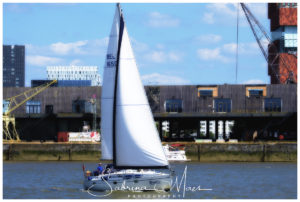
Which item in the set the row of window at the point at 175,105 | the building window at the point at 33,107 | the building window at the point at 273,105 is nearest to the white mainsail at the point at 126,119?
the row of window at the point at 175,105

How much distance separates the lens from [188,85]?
108 meters

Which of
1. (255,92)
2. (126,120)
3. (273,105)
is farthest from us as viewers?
(273,105)

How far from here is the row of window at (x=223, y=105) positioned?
351 ft

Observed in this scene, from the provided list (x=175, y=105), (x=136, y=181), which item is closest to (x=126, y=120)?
(x=136, y=181)

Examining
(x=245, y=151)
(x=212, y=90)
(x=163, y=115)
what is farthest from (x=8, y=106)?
(x=245, y=151)

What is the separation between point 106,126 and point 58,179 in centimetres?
1460

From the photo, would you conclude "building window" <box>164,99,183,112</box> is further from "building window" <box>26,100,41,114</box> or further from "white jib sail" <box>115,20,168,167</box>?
"white jib sail" <box>115,20,168,167</box>

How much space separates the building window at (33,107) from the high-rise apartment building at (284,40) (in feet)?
168

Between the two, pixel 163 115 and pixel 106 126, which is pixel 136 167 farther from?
pixel 163 115

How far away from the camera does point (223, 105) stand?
4252 inches

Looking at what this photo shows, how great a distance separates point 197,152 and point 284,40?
A: 66068 mm

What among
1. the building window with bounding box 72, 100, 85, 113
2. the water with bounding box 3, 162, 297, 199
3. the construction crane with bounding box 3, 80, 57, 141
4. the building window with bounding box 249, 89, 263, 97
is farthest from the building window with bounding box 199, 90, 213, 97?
the water with bounding box 3, 162, 297, 199

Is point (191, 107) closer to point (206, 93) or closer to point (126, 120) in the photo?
point (206, 93)

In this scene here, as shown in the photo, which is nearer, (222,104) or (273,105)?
(273,105)
